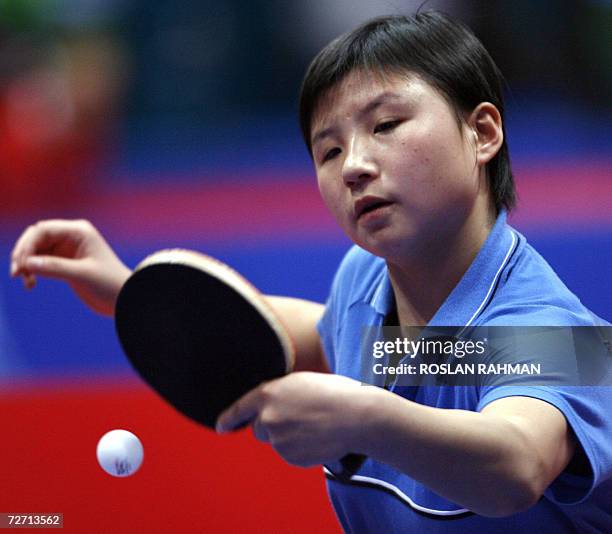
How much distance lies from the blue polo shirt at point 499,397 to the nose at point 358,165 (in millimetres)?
150

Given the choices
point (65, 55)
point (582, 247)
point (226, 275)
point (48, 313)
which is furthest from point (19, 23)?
point (226, 275)

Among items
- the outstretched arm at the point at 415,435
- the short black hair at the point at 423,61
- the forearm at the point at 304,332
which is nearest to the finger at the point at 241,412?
the outstretched arm at the point at 415,435

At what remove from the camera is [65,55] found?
3943 mm

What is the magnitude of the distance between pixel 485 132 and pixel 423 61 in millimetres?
95

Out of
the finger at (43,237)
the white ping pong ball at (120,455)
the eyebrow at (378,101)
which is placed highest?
the eyebrow at (378,101)

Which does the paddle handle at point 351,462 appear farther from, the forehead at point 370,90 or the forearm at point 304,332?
the forearm at point 304,332

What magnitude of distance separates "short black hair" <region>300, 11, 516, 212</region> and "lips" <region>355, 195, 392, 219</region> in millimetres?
118

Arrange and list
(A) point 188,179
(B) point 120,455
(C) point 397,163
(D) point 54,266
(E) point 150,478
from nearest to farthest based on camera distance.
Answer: (C) point 397,163, (B) point 120,455, (D) point 54,266, (E) point 150,478, (A) point 188,179

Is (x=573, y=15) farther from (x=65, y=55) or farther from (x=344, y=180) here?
(x=344, y=180)

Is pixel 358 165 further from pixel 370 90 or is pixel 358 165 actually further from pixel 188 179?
pixel 188 179

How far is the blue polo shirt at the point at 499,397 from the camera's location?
32.3 inches

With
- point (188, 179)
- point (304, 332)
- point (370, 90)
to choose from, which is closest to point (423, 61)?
point (370, 90)

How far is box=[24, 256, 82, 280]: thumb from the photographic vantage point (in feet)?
3.83

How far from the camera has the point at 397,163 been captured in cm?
87
